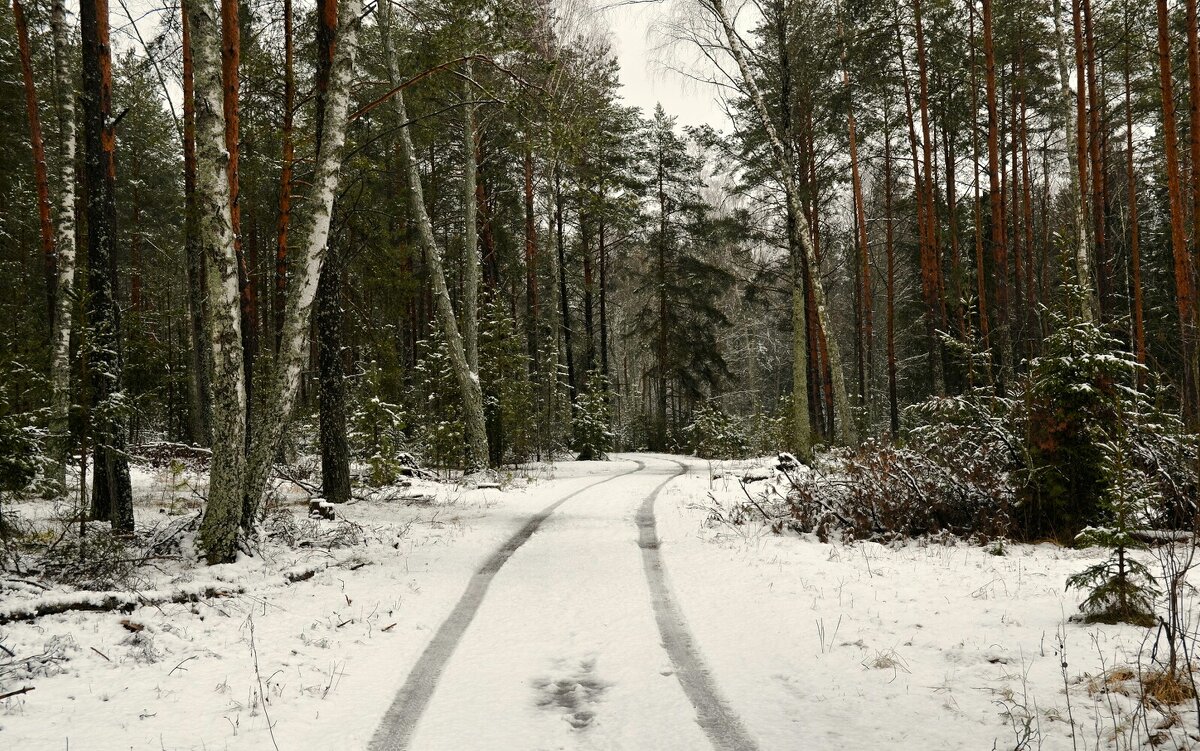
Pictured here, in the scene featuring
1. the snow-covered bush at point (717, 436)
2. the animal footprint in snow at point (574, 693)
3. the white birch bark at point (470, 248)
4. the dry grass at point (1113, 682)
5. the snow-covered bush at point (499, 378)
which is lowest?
the animal footprint in snow at point (574, 693)

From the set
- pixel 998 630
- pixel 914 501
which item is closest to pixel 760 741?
pixel 998 630

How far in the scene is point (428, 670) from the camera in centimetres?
432

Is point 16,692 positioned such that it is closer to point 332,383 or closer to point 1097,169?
point 332,383

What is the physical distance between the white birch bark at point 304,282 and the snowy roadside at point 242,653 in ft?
3.41

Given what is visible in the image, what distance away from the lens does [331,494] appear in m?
11.2

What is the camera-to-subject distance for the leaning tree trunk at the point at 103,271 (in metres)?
7.59

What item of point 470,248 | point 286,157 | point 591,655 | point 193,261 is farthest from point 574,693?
point 193,261

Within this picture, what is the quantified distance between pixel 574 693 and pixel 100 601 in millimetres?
3897

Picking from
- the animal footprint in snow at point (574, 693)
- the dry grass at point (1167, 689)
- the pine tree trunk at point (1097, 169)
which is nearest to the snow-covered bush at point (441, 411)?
the animal footprint in snow at point (574, 693)

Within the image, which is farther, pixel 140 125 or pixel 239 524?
pixel 140 125

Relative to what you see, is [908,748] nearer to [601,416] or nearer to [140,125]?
[601,416]

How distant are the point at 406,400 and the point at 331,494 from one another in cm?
1020

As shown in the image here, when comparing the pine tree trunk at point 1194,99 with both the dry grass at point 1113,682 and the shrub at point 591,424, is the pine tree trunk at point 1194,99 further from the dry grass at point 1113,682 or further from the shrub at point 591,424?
the shrub at point 591,424

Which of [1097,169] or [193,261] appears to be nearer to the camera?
[193,261]
